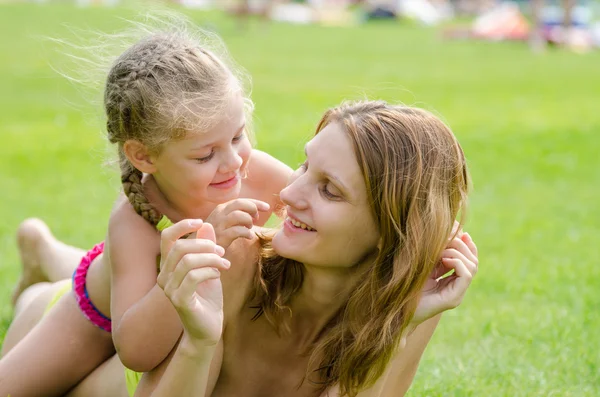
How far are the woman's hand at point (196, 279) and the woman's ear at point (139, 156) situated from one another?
0.78m

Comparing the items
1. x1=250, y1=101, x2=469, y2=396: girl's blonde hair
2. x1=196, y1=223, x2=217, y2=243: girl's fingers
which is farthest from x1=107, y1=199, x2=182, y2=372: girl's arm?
x1=250, y1=101, x2=469, y2=396: girl's blonde hair

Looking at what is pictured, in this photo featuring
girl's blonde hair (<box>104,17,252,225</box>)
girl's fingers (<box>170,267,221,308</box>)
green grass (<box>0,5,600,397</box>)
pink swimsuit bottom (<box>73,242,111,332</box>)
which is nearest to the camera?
girl's fingers (<box>170,267,221,308</box>)

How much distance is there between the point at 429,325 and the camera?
11.0ft

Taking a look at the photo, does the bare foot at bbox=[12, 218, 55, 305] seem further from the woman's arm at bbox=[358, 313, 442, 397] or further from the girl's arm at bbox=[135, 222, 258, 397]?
the woman's arm at bbox=[358, 313, 442, 397]

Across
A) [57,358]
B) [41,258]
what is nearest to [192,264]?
[57,358]

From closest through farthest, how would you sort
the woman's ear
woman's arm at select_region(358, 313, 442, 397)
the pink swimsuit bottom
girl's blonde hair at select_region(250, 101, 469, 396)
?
girl's blonde hair at select_region(250, 101, 469, 396), woman's arm at select_region(358, 313, 442, 397), the woman's ear, the pink swimsuit bottom

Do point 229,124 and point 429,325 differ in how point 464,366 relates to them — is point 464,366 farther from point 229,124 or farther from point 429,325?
point 229,124

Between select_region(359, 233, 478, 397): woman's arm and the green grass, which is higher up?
select_region(359, 233, 478, 397): woman's arm

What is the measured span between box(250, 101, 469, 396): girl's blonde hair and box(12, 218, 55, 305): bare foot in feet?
8.38

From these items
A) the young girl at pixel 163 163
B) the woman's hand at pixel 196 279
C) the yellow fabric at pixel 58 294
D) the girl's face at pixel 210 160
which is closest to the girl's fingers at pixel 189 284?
the woman's hand at pixel 196 279

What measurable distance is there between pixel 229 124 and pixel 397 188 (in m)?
0.83

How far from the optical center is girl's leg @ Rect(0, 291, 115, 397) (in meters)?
4.05

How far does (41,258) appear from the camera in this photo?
5.21 metres

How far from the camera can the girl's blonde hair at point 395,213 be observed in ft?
9.86
